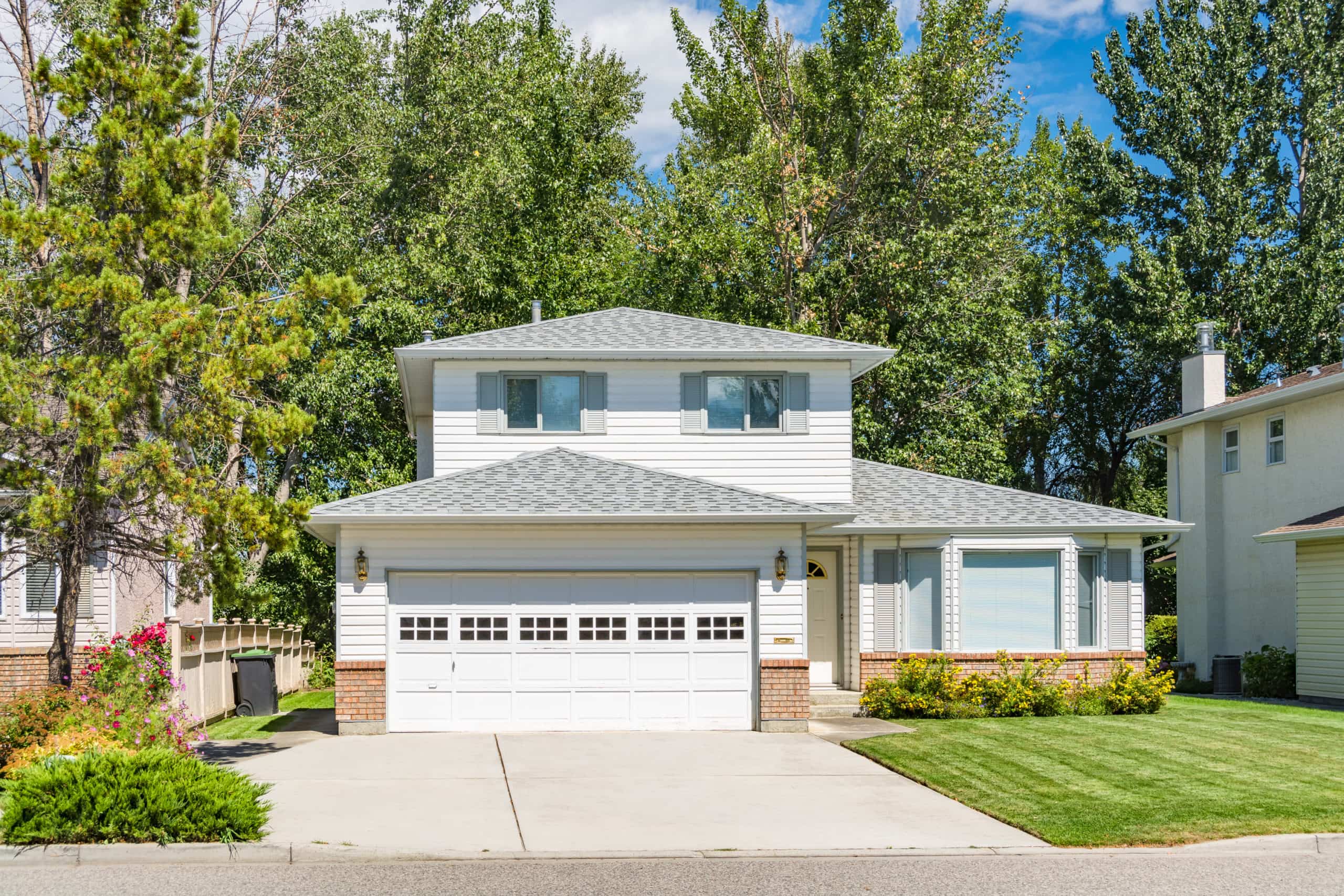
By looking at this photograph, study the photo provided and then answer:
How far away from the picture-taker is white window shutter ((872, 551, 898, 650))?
21734 millimetres

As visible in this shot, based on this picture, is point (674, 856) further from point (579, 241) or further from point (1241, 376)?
point (1241, 376)

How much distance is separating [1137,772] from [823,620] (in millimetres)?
8679

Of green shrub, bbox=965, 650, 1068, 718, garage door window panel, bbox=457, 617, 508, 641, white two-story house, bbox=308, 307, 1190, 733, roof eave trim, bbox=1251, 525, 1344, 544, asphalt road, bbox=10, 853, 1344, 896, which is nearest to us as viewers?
asphalt road, bbox=10, 853, 1344, 896

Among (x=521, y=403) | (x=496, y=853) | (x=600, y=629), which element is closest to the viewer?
(x=496, y=853)

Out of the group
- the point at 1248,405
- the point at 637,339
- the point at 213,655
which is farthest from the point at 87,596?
the point at 1248,405

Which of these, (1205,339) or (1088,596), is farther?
(1205,339)

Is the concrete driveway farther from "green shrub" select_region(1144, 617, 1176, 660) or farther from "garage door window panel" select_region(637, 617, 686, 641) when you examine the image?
"green shrub" select_region(1144, 617, 1176, 660)

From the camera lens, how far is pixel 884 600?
2192 centimetres

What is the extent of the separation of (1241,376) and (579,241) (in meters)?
19.4

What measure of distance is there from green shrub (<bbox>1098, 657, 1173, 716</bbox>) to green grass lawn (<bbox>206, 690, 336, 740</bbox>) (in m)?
12.6

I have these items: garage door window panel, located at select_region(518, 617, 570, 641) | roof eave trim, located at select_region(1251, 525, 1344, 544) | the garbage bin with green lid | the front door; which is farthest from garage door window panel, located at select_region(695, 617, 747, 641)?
roof eave trim, located at select_region(1251, 525, 1344, 544)

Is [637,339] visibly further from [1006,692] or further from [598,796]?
[598,796]

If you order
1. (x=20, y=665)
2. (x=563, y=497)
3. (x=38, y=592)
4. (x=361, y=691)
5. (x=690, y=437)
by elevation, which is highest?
(x=690, y=437)

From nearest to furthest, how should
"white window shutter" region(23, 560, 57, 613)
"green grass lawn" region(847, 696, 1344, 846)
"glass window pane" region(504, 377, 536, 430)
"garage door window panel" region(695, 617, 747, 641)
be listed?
"green grass lawn" region(847, 696, 1344, 846) → "garage door window panel" region(695, 617, 747, 641) → "glass window pane" region(504, 377, 536, 430) → "white window shutter" region(23, 560, 57, 613)
